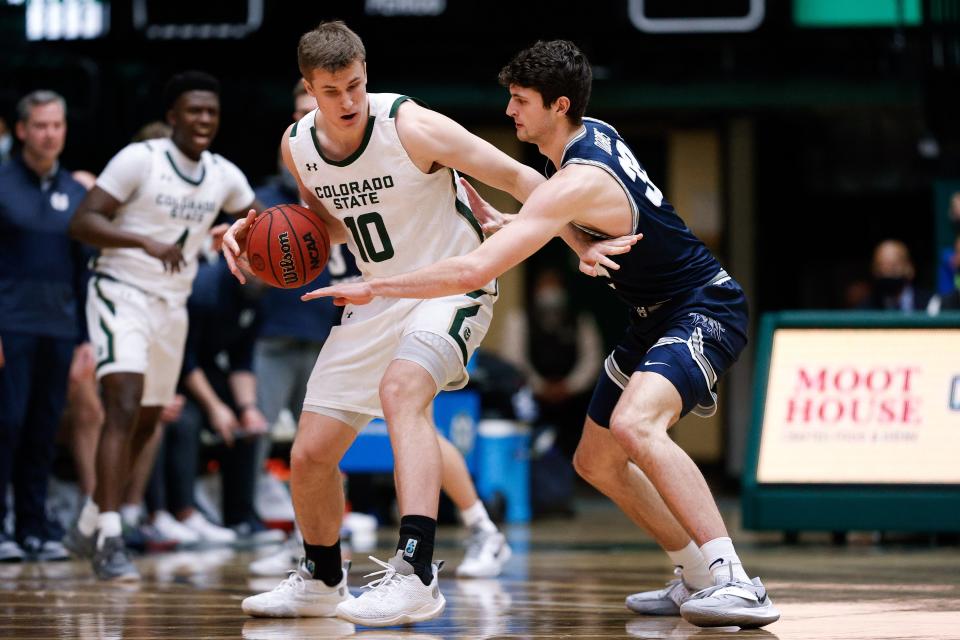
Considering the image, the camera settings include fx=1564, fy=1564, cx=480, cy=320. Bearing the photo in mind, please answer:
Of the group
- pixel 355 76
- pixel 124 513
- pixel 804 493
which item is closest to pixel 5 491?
pixel 124 513

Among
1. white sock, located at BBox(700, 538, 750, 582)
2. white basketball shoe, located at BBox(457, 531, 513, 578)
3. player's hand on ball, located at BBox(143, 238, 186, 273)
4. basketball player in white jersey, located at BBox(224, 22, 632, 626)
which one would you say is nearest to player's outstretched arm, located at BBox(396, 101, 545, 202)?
basketball player in white jersey, located at BBox(224, 22, 632, 626)

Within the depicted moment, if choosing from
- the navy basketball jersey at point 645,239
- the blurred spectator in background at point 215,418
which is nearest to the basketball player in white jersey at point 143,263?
the blurred spectator in background at point 215,418

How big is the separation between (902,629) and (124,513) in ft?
15.8

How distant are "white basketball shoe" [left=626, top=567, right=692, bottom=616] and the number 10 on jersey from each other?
4.87ft

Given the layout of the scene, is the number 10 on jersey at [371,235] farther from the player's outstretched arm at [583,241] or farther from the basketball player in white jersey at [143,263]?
the basketball player in white jersey at [143,263]

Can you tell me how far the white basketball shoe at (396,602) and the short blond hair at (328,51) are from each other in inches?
61.7

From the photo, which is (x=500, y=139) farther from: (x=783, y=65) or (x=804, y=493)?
(x=804, y=493)

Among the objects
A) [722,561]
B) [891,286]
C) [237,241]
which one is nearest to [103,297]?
[237,241]

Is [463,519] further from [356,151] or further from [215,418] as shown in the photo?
[356,151]

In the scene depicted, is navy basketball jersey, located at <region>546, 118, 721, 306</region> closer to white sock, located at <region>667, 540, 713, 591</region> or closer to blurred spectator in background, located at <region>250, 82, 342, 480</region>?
white sock, located at <region>667, 540, 713, 591</region>

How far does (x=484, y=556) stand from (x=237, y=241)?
226 cm

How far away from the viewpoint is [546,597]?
19.5ft

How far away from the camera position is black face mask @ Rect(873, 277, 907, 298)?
10.7 meters

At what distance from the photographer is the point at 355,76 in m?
5.08
